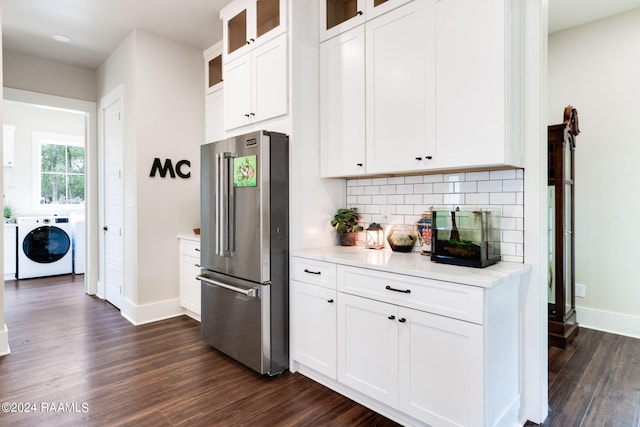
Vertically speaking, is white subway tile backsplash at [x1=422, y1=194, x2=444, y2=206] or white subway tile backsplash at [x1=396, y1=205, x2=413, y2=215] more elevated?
white subway tile backsplash at [x1=422, y1=194, x2=444, y2=206]

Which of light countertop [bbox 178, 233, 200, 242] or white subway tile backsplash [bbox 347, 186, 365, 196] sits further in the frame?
light countertop [bbox 178, 233, 200, 242]

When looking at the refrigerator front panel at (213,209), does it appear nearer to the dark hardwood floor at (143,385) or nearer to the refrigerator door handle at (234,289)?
the refrigerator door handle at (234,289)

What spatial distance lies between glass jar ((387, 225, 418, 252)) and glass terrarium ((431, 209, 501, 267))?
409mm

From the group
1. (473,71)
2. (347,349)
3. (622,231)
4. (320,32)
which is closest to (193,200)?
(320,32)

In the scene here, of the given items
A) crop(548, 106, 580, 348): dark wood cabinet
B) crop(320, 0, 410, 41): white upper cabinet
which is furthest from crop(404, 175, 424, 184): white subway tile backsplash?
crop(548, 106, 580, 348): dark wood cabinet

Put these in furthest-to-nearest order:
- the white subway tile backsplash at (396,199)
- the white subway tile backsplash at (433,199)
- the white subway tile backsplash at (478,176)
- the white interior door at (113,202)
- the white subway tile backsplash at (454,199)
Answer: the white interior door at (113,202)
the white subway tile backsplash at (396,199)
the white subway tile backsplash at (433,199)
the white subway tile backsplash at (454,199)
the white subway tile backsplash at (478,176)

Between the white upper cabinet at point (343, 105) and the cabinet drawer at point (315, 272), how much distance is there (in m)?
0.68

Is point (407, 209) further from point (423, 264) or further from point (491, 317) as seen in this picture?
point (491, 317)

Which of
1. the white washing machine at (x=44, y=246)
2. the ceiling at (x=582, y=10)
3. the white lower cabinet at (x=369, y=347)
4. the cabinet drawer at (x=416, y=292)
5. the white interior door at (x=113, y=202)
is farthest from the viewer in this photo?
the white washing machine at (x=44, y=246)

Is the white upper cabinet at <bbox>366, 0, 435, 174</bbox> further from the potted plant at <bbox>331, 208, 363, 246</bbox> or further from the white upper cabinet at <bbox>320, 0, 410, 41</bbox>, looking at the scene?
the potted plant at <bbox>331, 208, 363, 246</bbox>

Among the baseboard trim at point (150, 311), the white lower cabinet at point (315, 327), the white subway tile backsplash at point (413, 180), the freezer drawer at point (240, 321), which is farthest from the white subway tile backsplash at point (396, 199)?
the baseboard trim at point (150, 311)

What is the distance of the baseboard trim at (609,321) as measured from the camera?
10.6 feet

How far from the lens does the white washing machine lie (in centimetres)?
561

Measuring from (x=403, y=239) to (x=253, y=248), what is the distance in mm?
1032
